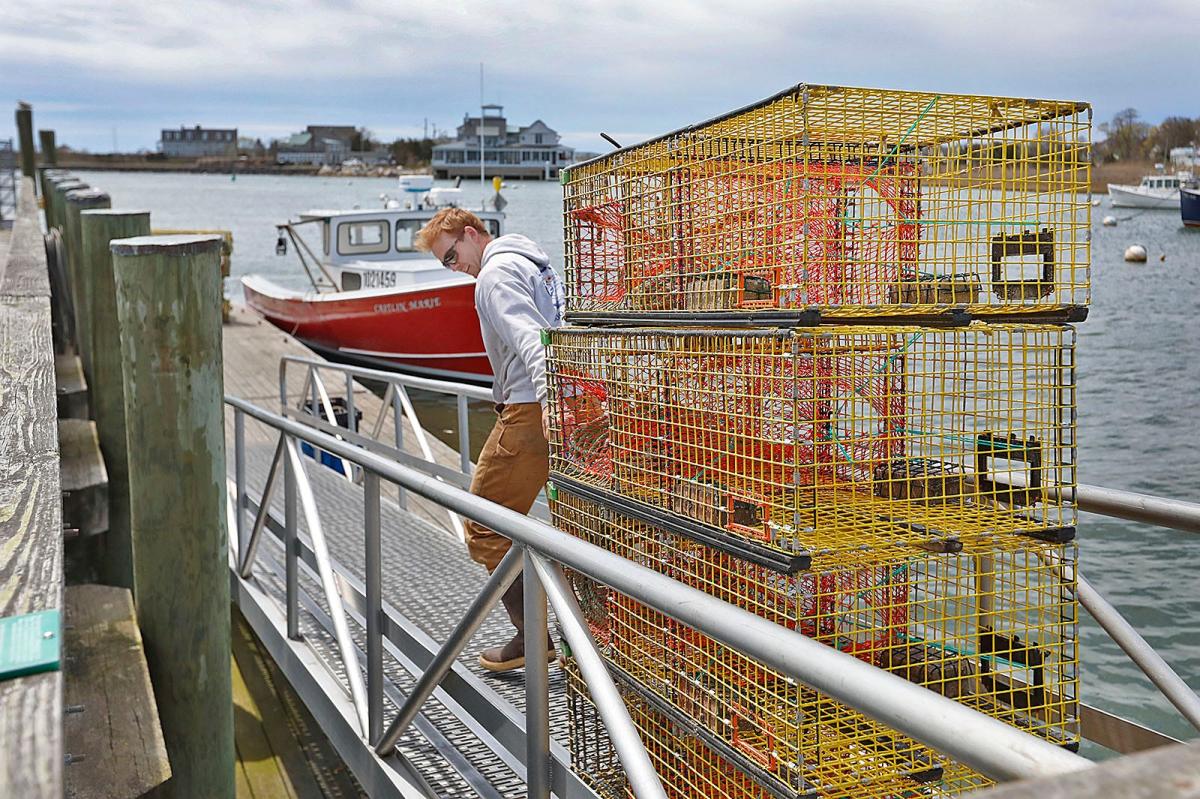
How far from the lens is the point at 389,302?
1609cm

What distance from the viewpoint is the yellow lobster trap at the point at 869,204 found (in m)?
2.15

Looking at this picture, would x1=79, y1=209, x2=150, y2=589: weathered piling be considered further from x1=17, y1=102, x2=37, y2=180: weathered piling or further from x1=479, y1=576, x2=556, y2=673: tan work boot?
x1=17, y1=102, x2=37, y2=180: weathered piling

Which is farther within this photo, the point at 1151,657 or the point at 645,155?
the point at 1151,657

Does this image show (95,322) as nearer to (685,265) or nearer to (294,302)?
(685,265)

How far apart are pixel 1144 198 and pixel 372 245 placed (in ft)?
252

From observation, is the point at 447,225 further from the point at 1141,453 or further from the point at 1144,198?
the point at 1144,198

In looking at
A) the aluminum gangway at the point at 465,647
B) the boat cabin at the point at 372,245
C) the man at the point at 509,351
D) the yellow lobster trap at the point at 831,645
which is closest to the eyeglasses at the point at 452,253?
the man at the point at 509,351

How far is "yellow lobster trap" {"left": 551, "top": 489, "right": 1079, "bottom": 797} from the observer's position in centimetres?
207

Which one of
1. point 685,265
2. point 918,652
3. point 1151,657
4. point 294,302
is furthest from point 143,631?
point 294,302

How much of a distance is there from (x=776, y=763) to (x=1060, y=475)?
0.81 metres

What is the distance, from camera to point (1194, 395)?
16.5 m

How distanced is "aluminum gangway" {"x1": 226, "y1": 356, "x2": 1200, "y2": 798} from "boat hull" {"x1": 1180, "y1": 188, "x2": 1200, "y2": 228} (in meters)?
64.4

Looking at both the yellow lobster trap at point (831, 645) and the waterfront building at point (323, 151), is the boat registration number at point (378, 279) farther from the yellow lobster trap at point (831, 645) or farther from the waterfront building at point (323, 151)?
the waterfront building at point (323, 151)

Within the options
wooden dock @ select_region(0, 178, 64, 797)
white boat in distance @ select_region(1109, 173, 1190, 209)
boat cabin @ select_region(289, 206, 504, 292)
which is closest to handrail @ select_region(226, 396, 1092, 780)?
wooden dock @ select_region(0, 178, 64, 797)
